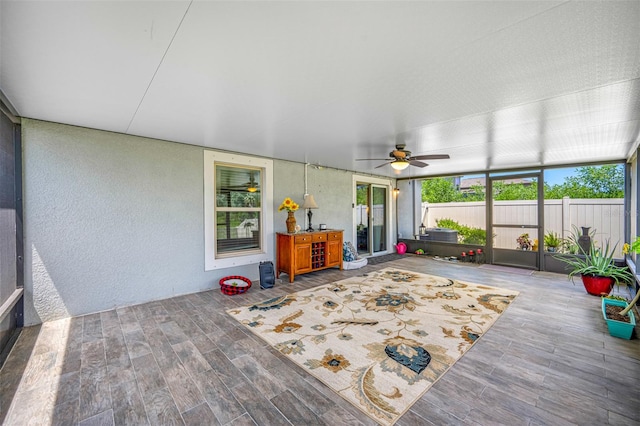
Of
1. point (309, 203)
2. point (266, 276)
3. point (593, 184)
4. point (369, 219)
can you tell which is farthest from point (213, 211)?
point (593, 184)

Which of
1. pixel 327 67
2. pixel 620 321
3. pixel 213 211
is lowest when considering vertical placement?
pixel 620 321

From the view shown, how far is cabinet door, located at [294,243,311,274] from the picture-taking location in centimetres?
495

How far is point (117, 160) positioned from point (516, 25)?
4342mm

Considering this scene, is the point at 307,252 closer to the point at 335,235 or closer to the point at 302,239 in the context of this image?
the point at 302,239

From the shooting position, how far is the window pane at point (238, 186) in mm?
4684

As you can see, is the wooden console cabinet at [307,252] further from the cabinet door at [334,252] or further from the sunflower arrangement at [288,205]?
the sunflower arrangement at [288,205]

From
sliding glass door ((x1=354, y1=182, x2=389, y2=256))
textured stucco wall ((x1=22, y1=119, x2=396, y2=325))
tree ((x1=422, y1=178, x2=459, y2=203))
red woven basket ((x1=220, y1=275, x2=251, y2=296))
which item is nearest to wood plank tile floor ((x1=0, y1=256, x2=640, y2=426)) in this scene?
textured stucco wall ((x1=22, y1=119, x2=396, y2=325))

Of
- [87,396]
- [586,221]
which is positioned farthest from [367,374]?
[586,221]

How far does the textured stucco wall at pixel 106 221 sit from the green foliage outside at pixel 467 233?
6164 millimetres

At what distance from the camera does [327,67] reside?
195cm

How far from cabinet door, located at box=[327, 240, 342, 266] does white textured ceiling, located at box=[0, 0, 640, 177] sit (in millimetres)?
2791

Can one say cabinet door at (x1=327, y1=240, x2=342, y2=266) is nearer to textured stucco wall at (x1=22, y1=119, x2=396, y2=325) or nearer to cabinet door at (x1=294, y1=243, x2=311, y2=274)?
cabinet door at (x1=294, y1=243, x2=311, y2=274)

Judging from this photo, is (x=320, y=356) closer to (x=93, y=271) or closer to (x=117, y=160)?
(x=93, y=271)

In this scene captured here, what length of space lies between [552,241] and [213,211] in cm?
709
